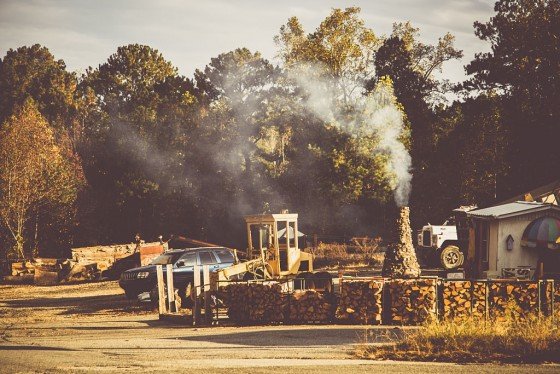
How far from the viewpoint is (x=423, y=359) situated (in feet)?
41.1

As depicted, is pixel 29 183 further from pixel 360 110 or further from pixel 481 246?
pixel 481 246

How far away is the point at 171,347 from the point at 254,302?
4.20m

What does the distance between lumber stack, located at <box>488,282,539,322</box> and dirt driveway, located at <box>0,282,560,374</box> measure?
2.56 metres

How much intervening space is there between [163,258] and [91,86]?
175ft

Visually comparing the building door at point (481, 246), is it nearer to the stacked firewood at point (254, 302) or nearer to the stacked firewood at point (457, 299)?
the stacked firewood at point (457, 299)

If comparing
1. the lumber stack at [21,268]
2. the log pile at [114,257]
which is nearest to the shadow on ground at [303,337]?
the log pile at [114,257]

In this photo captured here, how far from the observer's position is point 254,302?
1830cm

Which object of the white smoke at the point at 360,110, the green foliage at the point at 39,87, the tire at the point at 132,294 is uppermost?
the green foliage at the point at 39,87

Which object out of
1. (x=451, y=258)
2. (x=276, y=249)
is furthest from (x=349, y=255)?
(x=276, y=249)

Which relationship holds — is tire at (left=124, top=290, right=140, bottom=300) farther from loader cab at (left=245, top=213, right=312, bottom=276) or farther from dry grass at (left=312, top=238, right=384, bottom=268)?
dry grass at (left=312, top=238, right=384, bottom=268)

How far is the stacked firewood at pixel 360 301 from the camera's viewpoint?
1719 cm

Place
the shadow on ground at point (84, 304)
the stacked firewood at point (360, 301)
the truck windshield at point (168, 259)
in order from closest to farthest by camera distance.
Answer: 1. the stacked firewood at point (360, 301)
2. the shadow on ground at point (84, 304)
3. the truck windshield at point (168, 259)

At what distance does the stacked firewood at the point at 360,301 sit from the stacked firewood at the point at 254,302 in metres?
1.58

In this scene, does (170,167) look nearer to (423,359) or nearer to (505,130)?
(505,130)
